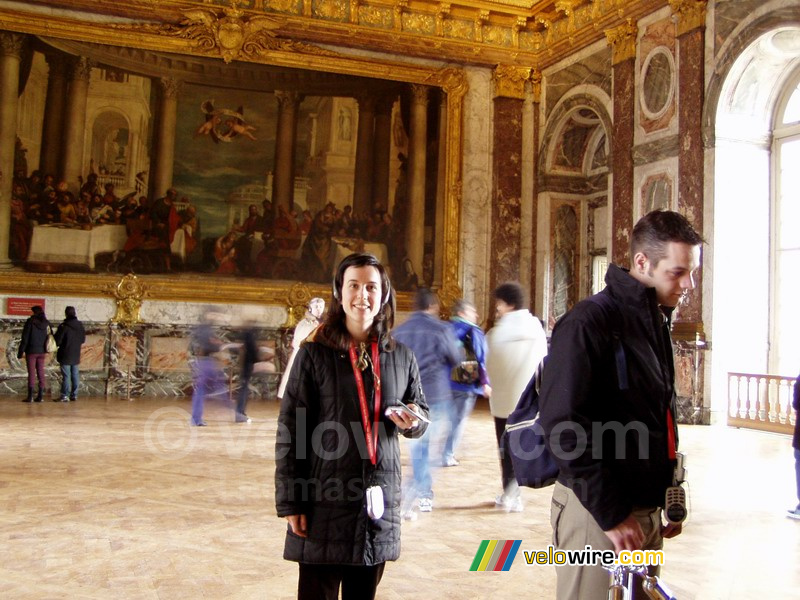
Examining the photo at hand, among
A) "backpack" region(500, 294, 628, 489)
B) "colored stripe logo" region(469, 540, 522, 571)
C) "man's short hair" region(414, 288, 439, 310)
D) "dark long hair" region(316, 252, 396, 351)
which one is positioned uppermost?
"man's short hair" region(414, 288, 439, 310)

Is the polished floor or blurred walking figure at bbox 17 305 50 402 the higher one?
blurred walking figure at bbox 17 305 50 402

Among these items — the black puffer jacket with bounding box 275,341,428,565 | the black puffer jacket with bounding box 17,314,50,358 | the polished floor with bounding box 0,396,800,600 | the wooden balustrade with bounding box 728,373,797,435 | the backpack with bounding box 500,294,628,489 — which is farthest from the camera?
the black puffer jacket with bounding box 17,314,50,358

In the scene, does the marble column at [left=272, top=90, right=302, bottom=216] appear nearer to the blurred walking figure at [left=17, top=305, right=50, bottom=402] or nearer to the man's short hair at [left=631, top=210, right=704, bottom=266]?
the blurred walking figure at [left=17, top=305, right=50, bottom=402]

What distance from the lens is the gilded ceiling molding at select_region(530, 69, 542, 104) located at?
15.3 meters

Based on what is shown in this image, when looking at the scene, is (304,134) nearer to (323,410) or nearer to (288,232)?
(288,232)

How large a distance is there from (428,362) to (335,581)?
3.09m

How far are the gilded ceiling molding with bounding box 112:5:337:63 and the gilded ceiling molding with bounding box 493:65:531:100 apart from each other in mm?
3795

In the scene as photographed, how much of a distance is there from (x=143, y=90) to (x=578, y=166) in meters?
8.53

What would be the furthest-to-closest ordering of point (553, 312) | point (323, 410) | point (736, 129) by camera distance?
point (553, 312) < point (736, 129) < point (323, 410)

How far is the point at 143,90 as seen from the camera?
1378cm

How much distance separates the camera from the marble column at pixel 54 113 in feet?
43.6

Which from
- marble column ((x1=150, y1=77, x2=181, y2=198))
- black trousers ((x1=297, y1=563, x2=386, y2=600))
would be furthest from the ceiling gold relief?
black trousers ((x1=297, y1=563, x2=386, y2=600))

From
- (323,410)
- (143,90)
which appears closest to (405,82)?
(143,90)

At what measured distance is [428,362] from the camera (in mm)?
5457
